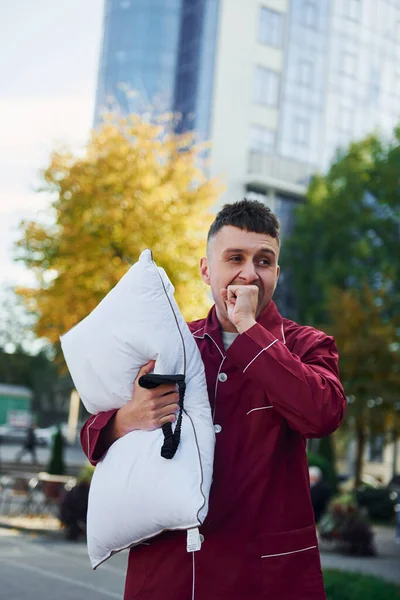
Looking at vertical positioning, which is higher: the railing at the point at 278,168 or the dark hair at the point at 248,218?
the railing at the point at 278,168

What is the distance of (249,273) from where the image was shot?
2.42 metres

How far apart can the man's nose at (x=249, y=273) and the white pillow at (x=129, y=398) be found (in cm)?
21

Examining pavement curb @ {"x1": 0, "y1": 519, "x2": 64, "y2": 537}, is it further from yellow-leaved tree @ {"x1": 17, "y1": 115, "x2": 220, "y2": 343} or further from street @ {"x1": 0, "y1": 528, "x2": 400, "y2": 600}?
yellow-leaved tree @ {"x1": 17, "y1": 115, "x2": 220, "y2": 343}

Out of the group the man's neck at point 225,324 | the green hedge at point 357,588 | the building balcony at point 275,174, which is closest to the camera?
the man's neck at point 225,324

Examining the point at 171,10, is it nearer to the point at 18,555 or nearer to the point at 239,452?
the point at 18,555

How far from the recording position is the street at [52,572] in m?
9.09

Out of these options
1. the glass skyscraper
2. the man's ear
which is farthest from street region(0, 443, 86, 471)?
the man's ear

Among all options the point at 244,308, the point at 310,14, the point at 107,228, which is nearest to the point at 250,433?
the point at 244,308

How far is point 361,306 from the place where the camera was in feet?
91.8

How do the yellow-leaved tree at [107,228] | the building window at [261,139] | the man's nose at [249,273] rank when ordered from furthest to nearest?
the building window at [261,139], the yellow-leaved tree at [107,228], the man's nose at [249,273]

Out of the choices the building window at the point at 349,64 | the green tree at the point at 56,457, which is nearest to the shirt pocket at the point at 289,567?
the green tree at the point at 56,457

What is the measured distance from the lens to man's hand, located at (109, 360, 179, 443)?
2.32m

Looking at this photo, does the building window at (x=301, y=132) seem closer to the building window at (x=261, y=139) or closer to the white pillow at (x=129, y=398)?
the building window at (x=261, y=139)

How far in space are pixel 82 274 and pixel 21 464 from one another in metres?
14.0
